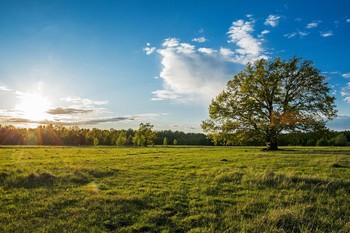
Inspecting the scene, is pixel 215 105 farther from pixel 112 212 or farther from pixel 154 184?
pixel 112 212

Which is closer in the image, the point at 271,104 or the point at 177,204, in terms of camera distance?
the point at 177,204

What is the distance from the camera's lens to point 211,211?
10.1 m

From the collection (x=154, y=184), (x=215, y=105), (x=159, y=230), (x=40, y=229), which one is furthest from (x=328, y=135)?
(x=40, y=229)

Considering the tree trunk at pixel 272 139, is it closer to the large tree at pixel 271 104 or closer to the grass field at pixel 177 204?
the large tree at pixel 271 104

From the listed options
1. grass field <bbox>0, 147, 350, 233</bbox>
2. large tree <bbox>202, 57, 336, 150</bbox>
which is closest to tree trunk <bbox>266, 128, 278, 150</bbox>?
large tree <bbox>202, 57, 336, 150</bbox>

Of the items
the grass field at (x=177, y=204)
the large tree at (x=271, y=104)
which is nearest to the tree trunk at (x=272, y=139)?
the large tree at (x=271, y=104)

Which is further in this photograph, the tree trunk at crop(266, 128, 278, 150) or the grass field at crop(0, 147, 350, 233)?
the tree trunk at crop(266, 128, 278, 150)

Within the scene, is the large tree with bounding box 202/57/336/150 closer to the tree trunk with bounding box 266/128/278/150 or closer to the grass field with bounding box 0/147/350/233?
the tree trunk with bounding box 266/128/278/150

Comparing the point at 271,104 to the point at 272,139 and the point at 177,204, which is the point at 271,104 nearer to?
the point at 272,139

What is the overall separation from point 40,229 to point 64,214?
137 cm

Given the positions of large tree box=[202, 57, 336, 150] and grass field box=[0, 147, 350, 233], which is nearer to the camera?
grass field box=[0, 147, 350, 233]

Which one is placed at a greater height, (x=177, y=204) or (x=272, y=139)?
(x=272, y=139)

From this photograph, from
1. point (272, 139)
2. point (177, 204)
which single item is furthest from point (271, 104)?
point (177, 204)

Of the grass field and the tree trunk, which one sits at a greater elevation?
the tree trunk
